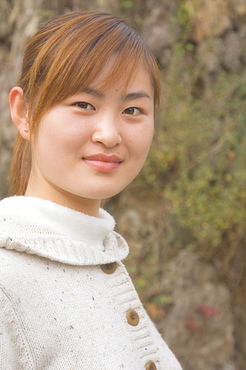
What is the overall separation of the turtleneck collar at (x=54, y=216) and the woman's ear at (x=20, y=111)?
0.17 meters

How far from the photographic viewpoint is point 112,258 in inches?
45.2

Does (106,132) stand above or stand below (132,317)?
above

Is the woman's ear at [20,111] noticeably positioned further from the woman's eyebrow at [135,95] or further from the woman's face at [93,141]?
the woman's eyebrow at [135,95]

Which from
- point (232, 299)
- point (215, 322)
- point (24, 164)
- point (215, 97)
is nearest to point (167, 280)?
point (215, 322)

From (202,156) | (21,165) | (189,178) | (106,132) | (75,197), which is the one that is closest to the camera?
(106,132)

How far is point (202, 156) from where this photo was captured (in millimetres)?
3451

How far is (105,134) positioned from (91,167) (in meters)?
0.08

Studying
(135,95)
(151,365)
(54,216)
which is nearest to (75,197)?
(54,216)

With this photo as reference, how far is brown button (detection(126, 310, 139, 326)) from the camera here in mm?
1080

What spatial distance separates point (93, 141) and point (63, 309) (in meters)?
0.36

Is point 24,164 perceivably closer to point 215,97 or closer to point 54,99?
point 54,99

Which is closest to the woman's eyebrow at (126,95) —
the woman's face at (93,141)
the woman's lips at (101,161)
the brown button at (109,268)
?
the woman's face at (93,141)

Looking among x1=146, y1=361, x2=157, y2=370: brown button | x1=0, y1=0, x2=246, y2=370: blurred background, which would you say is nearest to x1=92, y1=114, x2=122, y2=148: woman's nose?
x1=146, y1=361, x2=157, y2=370: brown button

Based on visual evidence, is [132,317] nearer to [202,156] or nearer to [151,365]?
[151,365]
